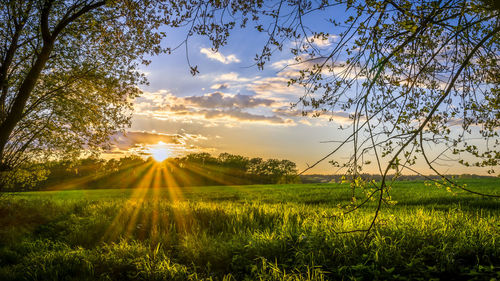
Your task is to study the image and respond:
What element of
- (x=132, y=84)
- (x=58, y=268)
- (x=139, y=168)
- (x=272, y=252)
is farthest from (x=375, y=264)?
(x=139, y=168)

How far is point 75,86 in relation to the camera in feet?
42.2

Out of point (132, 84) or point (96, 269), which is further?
point (132, 84)

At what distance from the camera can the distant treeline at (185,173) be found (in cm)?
8156

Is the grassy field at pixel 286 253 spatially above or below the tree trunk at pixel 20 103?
below

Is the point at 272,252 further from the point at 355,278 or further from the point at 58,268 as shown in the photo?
the point at 58,268

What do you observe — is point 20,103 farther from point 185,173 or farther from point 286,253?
point 185,173

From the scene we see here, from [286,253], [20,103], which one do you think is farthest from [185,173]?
[286,253]

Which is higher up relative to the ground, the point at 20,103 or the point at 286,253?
the point at 20,103

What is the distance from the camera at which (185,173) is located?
92.2m

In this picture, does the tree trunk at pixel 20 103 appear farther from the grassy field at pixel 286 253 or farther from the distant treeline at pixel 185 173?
the distant treeline at pixel 185 173

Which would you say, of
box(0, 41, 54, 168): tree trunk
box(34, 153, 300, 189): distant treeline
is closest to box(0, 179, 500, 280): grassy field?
box(0, 41, 54, 168): tree trunk

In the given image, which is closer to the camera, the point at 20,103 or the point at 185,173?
the point at 20,103

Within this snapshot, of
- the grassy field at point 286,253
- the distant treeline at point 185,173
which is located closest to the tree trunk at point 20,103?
the grassy field at point 286,253

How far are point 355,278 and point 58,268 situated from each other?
6167mm
